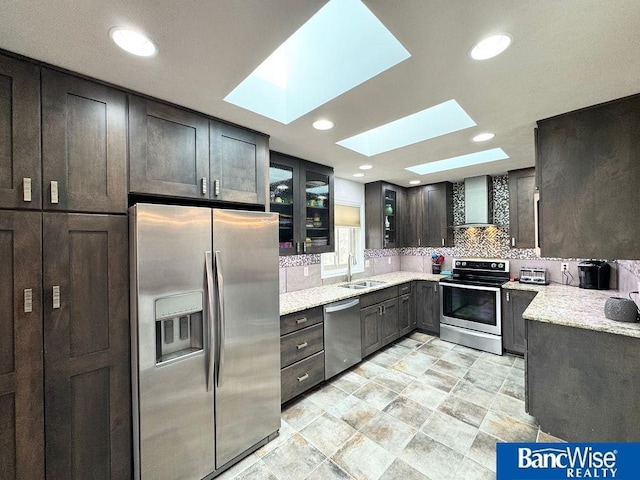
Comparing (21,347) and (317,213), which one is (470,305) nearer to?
(317,213)

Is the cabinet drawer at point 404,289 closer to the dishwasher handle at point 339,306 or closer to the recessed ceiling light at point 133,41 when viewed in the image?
the dishwasher handle at point 339,306

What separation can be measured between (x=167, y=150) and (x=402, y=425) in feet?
8.94

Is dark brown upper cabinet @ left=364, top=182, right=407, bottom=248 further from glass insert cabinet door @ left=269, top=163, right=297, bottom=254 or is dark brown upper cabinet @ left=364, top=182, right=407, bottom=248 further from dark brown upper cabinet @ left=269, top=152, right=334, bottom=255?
glass insert cabinet door @ left=269, top=163, right=297, bottom=254

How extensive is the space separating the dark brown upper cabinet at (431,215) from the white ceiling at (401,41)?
244 cm

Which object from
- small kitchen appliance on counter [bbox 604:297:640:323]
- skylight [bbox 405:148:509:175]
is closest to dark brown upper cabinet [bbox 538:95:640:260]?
small kitchen appliance on counter [bbox 604:297:640:323]

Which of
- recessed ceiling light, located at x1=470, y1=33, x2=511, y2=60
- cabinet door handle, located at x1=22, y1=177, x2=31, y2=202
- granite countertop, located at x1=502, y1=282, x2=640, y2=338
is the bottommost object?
granite countertop, located at x1=502, y1=282, x2=640, y2=338

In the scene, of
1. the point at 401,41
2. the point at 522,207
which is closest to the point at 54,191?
the point at 401,41

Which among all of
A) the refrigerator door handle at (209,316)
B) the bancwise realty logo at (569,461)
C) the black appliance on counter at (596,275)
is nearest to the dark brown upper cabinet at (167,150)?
the refrigerator door handle at (209,316)

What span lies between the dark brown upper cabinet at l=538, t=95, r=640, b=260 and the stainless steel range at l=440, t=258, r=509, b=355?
1.65 m

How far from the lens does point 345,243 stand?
14.1 ft

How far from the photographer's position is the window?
12.9ft

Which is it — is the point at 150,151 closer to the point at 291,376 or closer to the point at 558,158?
the point at 291,376

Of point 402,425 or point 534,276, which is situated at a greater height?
point 534,276

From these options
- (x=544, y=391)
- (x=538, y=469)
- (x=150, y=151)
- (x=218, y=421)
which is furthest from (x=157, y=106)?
(x=544, y=391)
